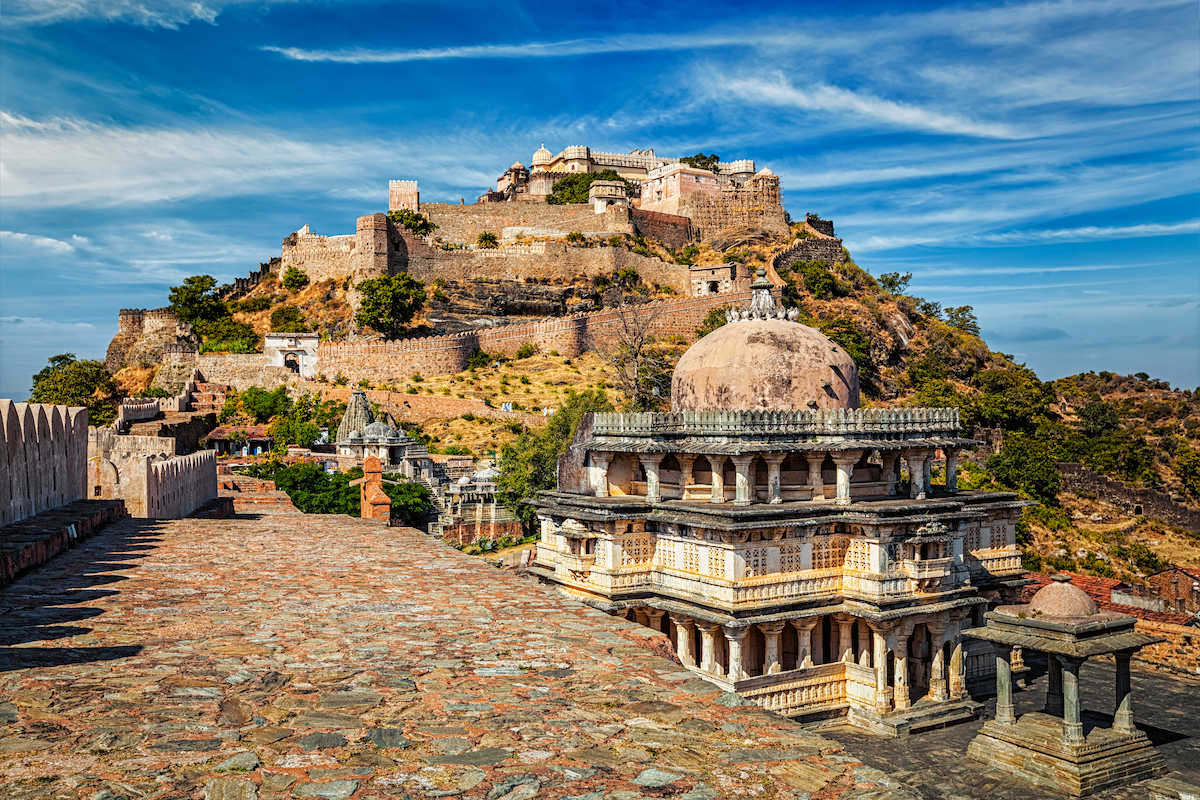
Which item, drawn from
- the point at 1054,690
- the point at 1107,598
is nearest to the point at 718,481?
the point at 1054,690

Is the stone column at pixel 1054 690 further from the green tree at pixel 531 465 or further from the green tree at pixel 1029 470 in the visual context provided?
the green tree at pixel 1029 470

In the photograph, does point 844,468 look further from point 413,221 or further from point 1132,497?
point 413,221

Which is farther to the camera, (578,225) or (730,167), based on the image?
(730,167)

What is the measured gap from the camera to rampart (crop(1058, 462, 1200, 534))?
42.9 meters

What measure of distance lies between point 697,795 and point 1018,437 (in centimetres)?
5257

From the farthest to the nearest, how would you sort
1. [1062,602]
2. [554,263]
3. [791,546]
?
[554,263] < [791,546] < [1062,602]

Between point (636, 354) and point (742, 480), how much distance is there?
34.7 meters

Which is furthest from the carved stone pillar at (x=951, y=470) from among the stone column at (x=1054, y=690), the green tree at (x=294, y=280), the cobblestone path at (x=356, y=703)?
the green tree at (x=294, y=280)

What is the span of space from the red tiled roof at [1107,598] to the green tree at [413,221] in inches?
2152

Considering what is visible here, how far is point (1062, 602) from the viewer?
13727mm

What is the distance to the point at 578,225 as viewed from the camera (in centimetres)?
7175

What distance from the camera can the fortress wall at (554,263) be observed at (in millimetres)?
66506

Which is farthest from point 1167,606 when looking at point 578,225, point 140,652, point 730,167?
point 730,167

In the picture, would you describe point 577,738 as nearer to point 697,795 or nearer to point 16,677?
point 697,795
